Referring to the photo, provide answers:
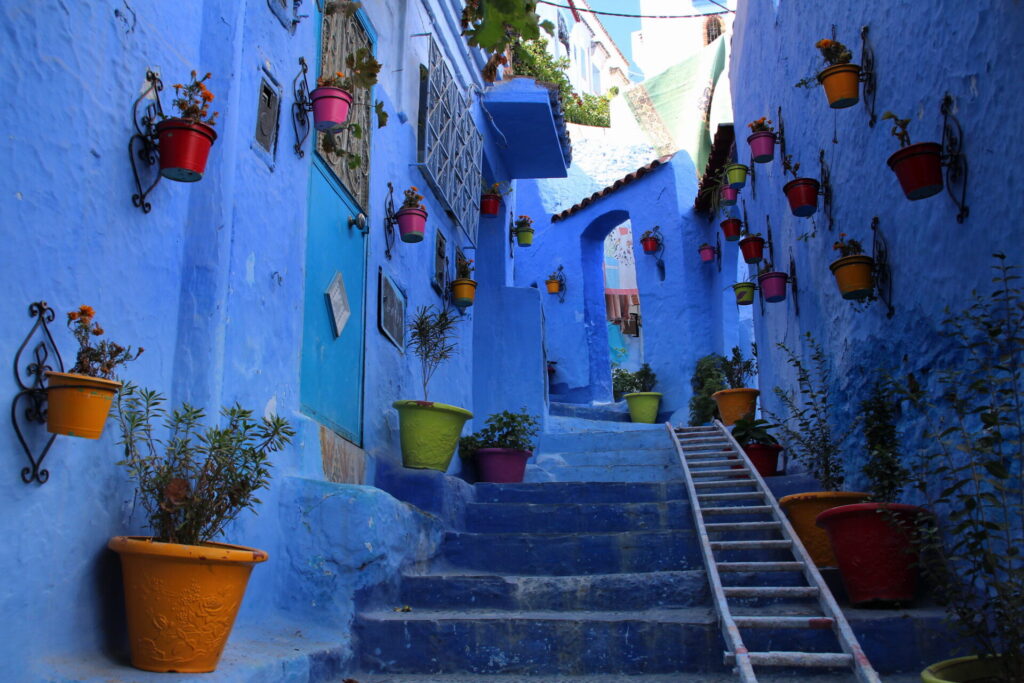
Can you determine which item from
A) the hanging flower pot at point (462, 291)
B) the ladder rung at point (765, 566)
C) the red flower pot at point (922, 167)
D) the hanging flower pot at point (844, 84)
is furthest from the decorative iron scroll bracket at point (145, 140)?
the hanging flower pot at point (462, 291)

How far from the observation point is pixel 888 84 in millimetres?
4992

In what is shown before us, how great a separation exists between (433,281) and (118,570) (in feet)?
15.8

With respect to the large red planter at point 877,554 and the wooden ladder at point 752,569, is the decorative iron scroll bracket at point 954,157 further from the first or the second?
the wooden ladder at point 752,569

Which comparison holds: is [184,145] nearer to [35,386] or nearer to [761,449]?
[35,386]

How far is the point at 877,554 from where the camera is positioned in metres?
4.19

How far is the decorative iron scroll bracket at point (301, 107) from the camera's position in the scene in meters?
4.87

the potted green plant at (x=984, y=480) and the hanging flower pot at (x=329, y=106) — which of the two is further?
the hanging flower pot at (x=329, y=106)

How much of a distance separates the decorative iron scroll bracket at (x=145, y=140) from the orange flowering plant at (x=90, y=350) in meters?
0.60

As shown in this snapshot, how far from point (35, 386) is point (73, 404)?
6.6 inches

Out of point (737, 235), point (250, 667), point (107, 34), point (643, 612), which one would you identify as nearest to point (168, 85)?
point (107, 34)

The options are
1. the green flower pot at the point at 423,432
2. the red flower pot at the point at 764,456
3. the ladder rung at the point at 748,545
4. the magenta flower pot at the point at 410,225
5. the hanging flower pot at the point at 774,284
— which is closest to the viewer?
the ladder rung at the point at 748,545

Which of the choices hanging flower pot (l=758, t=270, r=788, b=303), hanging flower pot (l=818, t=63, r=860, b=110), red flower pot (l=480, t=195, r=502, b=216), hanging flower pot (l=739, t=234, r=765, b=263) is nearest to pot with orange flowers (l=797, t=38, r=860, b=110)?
hanging flower pot (l=818, t=63, r=860, b=110)

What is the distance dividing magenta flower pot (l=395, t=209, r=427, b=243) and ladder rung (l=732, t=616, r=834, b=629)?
370cm

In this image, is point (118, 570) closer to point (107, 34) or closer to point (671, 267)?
point (107, 34)
